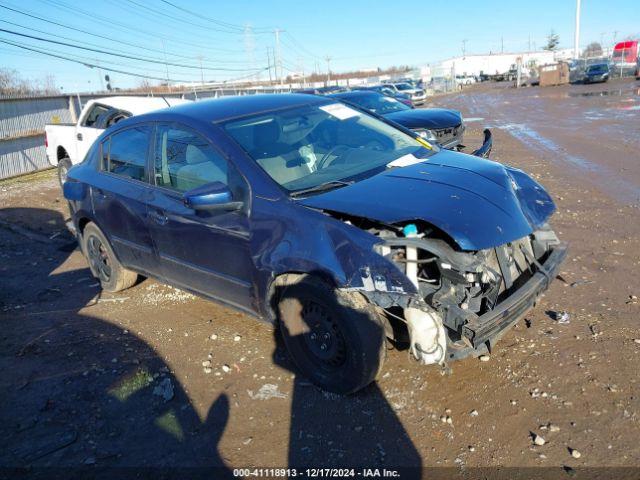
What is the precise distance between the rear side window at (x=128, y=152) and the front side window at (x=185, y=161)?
0.23 metres

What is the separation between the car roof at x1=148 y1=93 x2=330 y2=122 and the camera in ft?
13.1

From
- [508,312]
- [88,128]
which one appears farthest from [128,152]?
[88,128]

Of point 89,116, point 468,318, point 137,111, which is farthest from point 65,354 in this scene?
point 89,116

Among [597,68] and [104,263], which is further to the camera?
[597,68]

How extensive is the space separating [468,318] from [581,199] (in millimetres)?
5158

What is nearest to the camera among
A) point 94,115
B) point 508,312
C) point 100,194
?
point 508,312

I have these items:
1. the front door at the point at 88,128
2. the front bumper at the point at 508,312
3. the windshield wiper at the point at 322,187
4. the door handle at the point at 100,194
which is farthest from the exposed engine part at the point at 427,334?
the front door at the point at 88,128

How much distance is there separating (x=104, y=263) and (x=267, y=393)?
9.09 feet

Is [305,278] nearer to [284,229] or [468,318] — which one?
[284,229]

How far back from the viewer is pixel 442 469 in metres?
2.67

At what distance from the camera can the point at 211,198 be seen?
3.36 meters

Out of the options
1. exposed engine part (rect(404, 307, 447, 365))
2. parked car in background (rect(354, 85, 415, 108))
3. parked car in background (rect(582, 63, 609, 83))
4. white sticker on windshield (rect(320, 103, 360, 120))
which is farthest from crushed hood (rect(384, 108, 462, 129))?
parked car in background (rect(582, 63, 609, 83))

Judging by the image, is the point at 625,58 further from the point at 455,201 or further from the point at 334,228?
the point at 334,228

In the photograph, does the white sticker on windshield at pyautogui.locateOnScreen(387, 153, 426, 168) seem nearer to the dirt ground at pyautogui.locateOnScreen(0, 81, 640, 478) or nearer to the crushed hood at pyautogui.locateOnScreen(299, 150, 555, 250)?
the crushed hood at pyautogui.locateOnScreen(299, 150, 555, 250)
